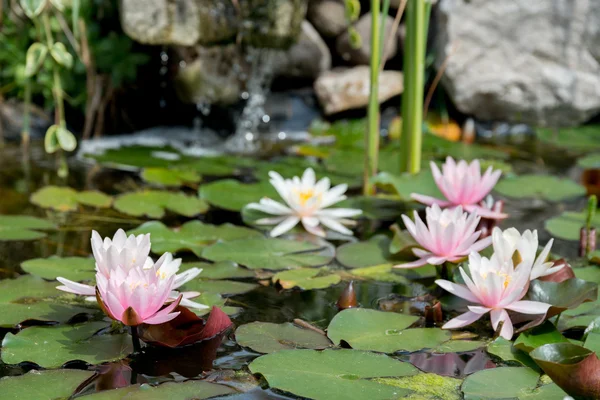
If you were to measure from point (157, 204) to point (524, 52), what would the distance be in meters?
2.82

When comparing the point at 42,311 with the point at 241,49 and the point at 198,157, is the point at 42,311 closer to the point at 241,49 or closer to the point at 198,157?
the point at 198,157

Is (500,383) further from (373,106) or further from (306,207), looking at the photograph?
(373,106)

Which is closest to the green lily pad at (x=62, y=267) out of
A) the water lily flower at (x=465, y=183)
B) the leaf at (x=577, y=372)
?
the water lily flower at (x=465, y=183)

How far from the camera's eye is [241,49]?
3.88 m

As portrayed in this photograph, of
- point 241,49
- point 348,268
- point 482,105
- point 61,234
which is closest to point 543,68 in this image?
point 482,105

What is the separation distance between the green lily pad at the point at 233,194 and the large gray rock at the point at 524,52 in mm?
2156

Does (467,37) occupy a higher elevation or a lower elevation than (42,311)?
higher

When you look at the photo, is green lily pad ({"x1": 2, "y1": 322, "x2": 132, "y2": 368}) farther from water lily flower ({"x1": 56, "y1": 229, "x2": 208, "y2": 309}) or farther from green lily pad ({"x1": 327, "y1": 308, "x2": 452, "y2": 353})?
green lily pad ({"x1": 327, "y1": 308, "x2": 452, "y2": 353})

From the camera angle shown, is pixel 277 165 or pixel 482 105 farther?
pixel 482 105

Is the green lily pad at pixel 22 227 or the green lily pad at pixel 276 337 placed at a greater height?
the green lily pad at pixel 22 227

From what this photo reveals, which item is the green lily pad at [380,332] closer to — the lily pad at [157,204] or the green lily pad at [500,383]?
the green lily pad at [500,383]

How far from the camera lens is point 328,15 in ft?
14.3

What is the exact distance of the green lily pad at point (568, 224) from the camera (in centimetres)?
213

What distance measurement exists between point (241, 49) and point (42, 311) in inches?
105
